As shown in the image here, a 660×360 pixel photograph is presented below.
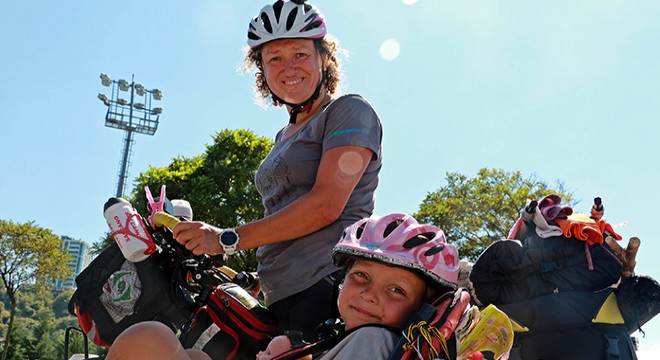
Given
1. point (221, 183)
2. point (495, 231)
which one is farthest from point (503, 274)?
point (495, 231)

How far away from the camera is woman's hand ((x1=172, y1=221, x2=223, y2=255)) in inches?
95.0

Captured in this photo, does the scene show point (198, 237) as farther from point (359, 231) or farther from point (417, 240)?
point (417, 240)

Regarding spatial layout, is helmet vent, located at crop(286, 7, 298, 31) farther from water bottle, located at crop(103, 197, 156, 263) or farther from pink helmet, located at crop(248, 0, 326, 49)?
water bottle, located at crop(103, 197, 156, 263)

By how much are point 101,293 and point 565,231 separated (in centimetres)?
347

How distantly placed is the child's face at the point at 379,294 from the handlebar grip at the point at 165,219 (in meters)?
0.80

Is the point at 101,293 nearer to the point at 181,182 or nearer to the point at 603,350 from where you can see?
the point at 603,350

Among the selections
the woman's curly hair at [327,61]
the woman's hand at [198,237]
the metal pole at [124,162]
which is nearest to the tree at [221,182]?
the metal pole at [124,162]

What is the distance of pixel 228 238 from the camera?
2404mm

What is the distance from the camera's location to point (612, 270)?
14.9 feet

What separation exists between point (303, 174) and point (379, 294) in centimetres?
65

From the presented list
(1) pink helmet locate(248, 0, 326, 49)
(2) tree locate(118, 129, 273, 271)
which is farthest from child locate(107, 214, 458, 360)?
(2) tree locate(118, 129, 273, 271)

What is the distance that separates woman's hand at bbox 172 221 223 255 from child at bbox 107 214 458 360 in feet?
1.30

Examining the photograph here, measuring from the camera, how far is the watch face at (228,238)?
2.39 metres

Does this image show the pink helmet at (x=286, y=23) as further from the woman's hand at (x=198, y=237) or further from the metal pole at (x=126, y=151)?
the metal pole at (x=126, y=151)
